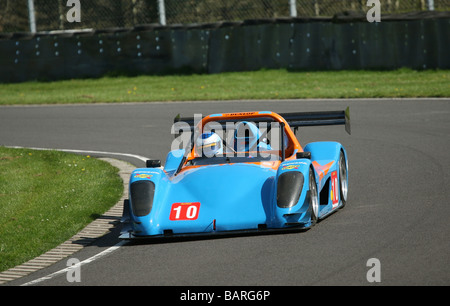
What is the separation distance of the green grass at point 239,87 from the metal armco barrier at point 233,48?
217 millimetres

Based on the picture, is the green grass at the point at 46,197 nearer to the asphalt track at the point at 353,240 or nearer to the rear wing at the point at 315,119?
the asphalt track at the point at 353,240

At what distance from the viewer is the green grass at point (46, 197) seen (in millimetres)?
8344

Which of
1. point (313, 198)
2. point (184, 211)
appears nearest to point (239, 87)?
point (313, 198)

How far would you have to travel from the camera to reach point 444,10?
18781mm

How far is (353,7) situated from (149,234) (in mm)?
14701

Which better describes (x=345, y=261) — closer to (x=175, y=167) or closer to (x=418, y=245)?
(x=418, y=245)

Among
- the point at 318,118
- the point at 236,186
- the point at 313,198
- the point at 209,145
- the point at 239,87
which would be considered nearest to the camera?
the point at 236,186

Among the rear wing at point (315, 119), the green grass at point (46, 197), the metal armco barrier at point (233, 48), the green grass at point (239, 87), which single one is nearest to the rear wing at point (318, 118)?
the rear wing at point (315, 119)

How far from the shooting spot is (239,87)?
20000mm

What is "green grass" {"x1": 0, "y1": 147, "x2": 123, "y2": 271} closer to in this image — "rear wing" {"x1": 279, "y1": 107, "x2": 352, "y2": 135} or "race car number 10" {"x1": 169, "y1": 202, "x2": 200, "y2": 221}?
"race car number 10" {"x1": 169, "y1": 202, "x2": 200, "y2": 221}

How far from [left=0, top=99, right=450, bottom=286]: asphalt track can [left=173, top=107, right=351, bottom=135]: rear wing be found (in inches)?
34.6

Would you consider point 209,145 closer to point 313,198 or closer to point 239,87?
point 313,198

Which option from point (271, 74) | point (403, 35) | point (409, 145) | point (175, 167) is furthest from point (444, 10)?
point (175, 167)

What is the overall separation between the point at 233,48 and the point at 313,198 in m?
13.5
